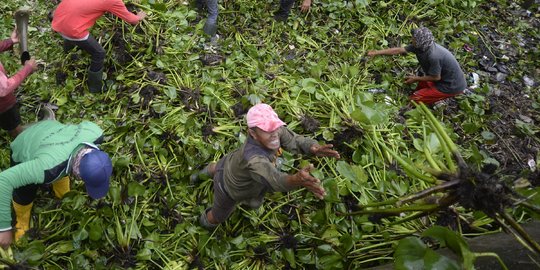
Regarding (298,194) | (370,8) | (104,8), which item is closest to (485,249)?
(298,194)

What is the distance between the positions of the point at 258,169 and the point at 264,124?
25cm

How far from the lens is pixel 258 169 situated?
2.28 metres

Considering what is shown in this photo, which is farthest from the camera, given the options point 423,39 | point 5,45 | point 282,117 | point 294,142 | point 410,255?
point 423,39

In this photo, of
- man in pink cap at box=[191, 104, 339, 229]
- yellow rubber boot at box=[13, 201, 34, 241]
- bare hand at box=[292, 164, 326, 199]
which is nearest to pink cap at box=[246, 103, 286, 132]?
man in pink cap at box=[191, 104, 339, 229]

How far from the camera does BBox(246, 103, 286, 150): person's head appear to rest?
2.28 meters

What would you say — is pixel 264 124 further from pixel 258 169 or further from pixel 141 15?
pixel 141 15

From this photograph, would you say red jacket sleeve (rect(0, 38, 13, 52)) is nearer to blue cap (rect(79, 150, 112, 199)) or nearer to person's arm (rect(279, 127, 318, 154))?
blue cap (rect(79, 150, 112, 199))

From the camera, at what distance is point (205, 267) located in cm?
280

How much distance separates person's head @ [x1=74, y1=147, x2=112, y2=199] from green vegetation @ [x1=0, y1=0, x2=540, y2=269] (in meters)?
0.42

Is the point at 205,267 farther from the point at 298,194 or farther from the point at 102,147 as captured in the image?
the point at 102,147

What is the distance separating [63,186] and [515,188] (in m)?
2.66

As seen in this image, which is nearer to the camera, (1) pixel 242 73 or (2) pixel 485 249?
(2) pixel 485 249

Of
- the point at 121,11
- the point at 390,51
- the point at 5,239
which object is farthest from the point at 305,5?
the point at 5,239

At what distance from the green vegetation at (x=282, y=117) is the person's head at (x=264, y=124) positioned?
0.71 meters
